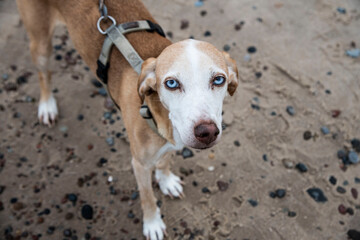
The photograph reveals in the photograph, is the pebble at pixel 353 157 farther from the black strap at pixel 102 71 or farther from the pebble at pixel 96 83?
the pebble at pixel 96 83

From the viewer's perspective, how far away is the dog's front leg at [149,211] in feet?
10.3

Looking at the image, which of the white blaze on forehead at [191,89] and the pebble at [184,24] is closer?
the white blaze on forehead at [191,89]

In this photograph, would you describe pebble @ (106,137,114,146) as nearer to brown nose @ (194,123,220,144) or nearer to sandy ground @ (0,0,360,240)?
sandy ground @ (0,0,360,240)

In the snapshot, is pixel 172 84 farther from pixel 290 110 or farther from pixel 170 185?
pixel 290 110

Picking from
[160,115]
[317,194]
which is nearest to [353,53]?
[317,194]

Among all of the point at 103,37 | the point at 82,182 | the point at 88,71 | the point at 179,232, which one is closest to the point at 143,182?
the point at 179,232

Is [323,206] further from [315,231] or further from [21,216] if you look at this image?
[21,216]

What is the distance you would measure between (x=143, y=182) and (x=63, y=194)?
3.85 ft

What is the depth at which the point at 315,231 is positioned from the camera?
3477 millimetres

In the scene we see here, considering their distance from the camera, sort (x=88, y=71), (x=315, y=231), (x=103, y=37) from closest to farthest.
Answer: (x=103, y=37)
(x=315, y=231)
(x=88, y=71)

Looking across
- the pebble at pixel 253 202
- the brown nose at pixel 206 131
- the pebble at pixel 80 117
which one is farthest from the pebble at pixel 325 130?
the pebble at pixel 80 117

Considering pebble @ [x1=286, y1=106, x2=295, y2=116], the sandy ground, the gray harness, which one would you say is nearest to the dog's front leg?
the sandy ground

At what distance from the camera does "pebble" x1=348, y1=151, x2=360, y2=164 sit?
390 centimetres

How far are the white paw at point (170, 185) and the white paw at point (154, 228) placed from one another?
0.29 m
